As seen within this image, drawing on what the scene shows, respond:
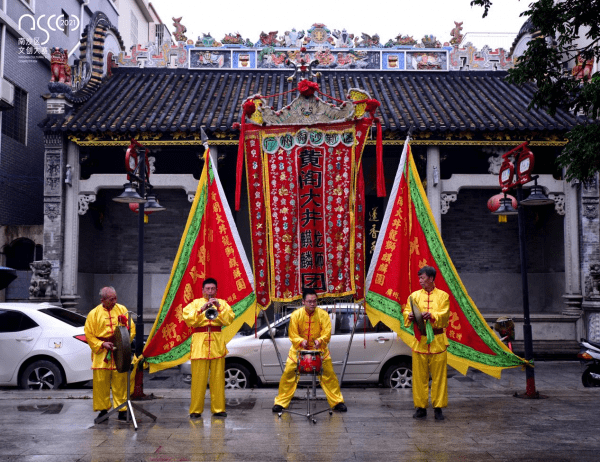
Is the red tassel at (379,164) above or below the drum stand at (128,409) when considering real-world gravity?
above

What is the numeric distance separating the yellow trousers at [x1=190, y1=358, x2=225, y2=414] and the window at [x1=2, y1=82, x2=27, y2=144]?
34.8 ft

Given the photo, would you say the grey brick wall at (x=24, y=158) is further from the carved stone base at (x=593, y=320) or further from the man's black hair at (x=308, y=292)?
the carved stone base at (x=593, y=320)

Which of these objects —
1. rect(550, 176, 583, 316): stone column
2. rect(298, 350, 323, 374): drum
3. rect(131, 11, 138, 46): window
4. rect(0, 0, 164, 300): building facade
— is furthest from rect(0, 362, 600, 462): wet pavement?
rect(131, 11, 138, 46): window

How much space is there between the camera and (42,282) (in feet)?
44.3

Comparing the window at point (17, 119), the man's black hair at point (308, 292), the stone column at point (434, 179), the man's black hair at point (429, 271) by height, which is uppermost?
the window at point (17, 119)

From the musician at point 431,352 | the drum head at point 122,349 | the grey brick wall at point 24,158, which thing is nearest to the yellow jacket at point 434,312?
the musician at point 431,352

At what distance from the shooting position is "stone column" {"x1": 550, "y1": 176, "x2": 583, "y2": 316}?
14.1m

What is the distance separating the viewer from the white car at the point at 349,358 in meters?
9.84

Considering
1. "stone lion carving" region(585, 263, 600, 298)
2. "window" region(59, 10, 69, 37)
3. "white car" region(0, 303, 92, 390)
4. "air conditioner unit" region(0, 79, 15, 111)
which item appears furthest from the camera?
"window" region(59, 10, 69, 37)

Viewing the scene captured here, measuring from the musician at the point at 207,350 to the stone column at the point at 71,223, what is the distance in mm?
7547

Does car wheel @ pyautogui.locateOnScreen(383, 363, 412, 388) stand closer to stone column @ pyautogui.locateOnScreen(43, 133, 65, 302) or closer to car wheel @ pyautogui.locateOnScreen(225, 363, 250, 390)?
car wheel @ pyautogui.locateOnScreen(225, 363, 250, 390)

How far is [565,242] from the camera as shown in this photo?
47.0 feet

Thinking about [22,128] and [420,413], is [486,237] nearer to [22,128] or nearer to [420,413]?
[420,413]
